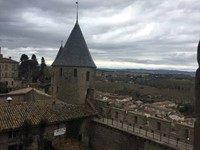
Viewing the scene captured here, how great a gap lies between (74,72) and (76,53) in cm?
189

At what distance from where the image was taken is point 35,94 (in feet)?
102

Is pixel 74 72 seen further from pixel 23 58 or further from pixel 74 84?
pixel 23 58

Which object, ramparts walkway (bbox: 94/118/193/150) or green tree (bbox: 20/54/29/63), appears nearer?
ramparts walkway (bbox: 94/118/193/150)

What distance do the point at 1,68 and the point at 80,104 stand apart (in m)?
56.8

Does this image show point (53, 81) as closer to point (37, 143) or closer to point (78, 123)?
point (78, 123)

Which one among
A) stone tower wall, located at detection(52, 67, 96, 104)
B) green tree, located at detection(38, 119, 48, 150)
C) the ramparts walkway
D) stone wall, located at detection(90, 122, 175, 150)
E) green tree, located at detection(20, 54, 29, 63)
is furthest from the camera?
green tree, located at detection(20, 54, 29, 63)

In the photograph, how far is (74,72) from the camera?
24734mm

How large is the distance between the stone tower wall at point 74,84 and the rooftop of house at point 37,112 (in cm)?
152

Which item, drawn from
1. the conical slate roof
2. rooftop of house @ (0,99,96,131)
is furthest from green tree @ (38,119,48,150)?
the conical slate roof

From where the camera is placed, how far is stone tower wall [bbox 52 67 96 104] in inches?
971

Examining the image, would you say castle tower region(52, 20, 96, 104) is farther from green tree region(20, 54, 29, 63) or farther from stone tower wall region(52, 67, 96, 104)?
green tree region(20, 54, 29, 63)

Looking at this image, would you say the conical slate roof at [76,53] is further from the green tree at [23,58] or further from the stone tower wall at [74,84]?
the green tree at [23,58]

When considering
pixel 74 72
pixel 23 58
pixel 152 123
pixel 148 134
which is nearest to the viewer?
pixel 148 134

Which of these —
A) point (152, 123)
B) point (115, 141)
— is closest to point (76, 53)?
point (115, 141)
